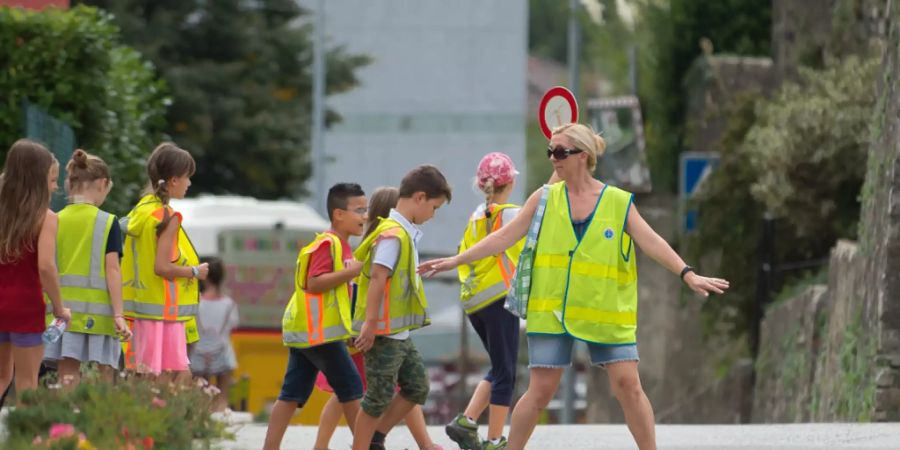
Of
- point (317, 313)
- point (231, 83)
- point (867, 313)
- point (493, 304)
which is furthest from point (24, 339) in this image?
point (231, 83)

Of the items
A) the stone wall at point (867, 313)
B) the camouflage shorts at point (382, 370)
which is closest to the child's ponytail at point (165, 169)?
the camouflage shorts at point (382, 370)

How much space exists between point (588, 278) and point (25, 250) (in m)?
2.60

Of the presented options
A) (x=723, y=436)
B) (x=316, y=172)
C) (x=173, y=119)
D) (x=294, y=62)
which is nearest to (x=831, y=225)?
(x=723, y=436)

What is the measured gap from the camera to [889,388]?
14.0 meters

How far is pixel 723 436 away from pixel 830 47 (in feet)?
33.2

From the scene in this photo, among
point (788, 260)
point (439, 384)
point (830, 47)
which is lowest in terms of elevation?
point (439, 384)

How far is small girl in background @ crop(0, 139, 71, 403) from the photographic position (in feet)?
32.6

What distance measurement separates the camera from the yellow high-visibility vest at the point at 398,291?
1016 centimetres

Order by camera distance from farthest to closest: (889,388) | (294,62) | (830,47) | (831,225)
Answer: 1. (294,62)
2. (830,47)
3. (831,225)
4. (889,388)

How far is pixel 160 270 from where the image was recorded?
10750 mm

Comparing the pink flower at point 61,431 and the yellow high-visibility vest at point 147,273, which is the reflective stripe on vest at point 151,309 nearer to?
the yellow high-visibility vest at point 147,273

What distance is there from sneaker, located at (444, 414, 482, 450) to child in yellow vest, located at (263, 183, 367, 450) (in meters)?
0.56

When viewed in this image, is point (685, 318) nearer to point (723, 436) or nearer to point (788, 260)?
point (788, 260)

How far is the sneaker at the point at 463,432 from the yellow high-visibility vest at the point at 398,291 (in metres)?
0.85
